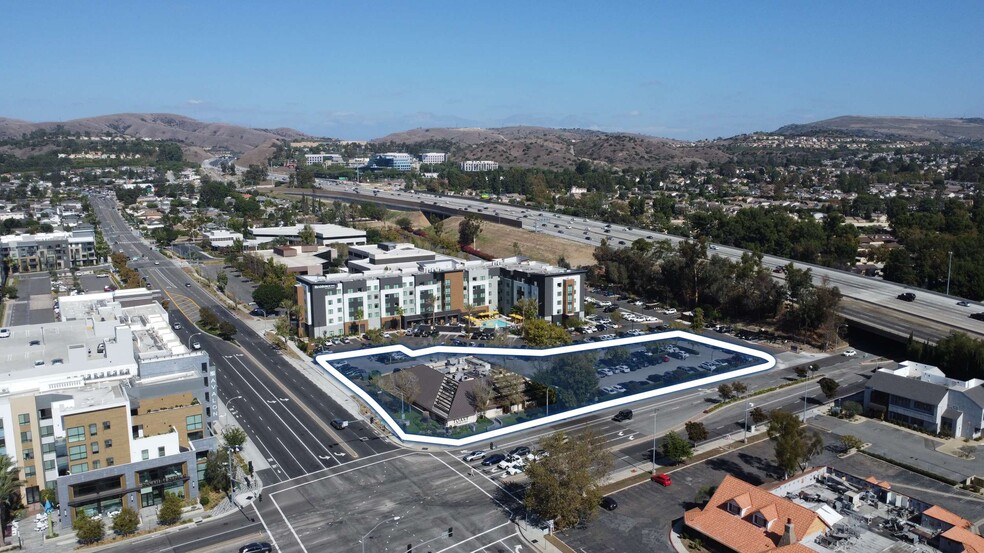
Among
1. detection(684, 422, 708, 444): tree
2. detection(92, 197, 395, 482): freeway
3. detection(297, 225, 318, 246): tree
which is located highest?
detection(297, 225, 318, 246): tree

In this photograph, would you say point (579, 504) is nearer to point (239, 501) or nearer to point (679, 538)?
point (679, 538)

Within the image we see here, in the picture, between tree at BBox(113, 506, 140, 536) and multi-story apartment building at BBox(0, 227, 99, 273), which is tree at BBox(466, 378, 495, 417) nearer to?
tree at BBox(113, 506, 140, 536)

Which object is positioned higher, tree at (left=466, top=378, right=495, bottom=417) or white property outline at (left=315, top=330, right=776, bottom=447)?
tree at (left=466, top=378, right=495, bottom=417)

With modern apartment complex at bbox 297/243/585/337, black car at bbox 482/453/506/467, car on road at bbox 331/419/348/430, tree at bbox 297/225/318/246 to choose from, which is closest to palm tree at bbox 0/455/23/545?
car on road at bbox 331/419/348/430

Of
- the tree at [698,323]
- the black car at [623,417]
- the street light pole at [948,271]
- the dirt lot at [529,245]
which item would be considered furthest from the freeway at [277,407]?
the street light pole at [948,271]

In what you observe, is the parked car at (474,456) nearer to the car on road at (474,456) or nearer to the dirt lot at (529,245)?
the car on road at (474,456)
